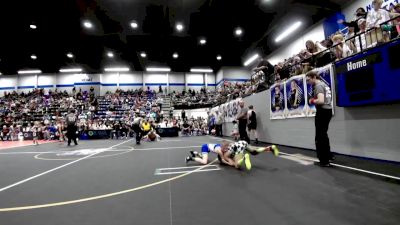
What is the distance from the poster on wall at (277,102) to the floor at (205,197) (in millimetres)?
4231

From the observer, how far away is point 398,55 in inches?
160

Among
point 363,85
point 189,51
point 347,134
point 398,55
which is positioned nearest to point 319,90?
point 363,85

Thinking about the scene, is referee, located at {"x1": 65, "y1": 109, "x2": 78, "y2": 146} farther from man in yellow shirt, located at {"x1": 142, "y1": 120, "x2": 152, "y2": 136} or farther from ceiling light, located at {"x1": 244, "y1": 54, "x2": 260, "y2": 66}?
ceiling light, located at {"x1": 244, "y1": 54, "x2": 260, "y2": 66}

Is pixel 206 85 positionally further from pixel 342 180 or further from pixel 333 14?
pixel 342 180

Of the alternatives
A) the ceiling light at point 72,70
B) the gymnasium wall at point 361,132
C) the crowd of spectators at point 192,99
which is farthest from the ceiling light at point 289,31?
the ceiling light at point 72,70

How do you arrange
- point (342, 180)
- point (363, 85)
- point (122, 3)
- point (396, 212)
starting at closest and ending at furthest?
point (396, 212) < point (342, 180) < point (363, 85) < point (122, 3)

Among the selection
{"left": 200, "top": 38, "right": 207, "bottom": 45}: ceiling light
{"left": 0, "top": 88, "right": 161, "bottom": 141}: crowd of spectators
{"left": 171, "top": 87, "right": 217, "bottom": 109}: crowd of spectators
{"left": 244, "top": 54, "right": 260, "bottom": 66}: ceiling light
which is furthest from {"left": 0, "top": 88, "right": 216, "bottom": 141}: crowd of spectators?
{"left": 244, "top": 54, "right": 260, "bottom": 66}: ceiling light

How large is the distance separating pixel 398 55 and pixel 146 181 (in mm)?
4798

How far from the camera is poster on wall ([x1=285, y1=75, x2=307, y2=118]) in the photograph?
7.14m

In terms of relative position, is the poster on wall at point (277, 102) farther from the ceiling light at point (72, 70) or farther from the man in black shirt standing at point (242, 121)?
the ceiling light at point (72, 70)

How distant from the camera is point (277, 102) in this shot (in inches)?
343

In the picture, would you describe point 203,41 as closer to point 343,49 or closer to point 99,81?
point 343,49

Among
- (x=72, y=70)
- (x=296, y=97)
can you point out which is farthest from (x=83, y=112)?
(x=296, y=97)

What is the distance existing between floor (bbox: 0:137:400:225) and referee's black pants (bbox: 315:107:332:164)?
311 millimetres
